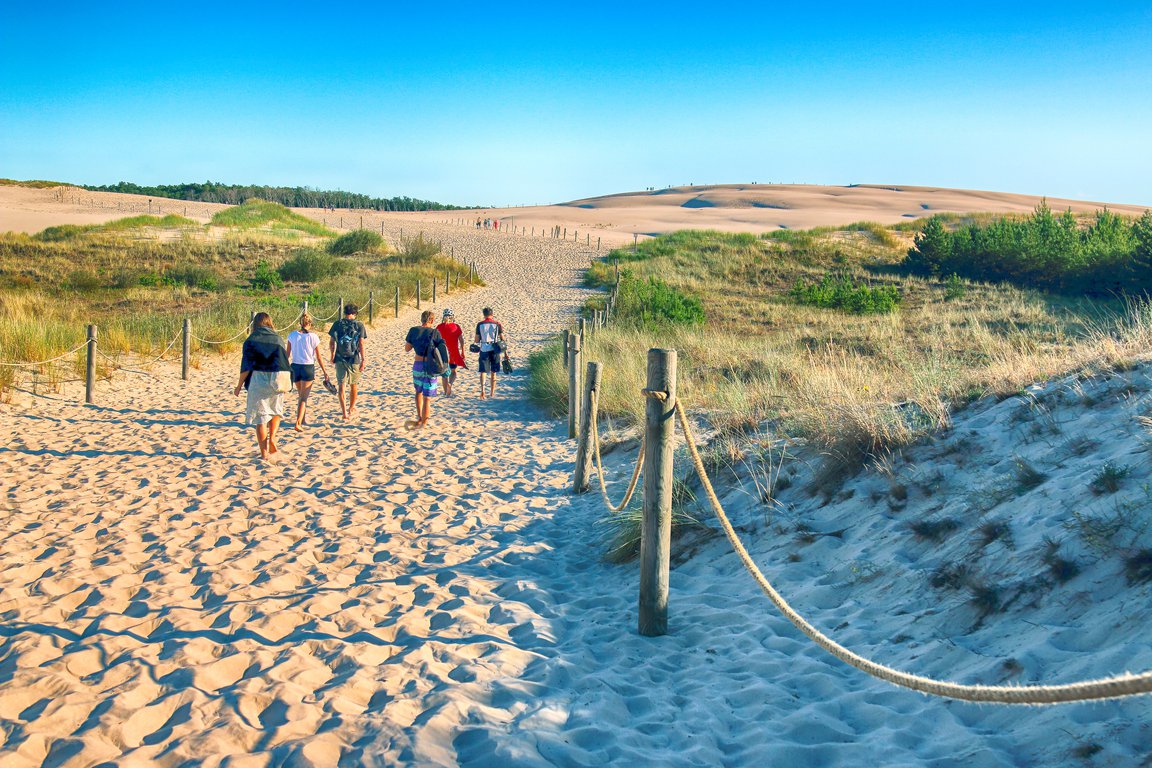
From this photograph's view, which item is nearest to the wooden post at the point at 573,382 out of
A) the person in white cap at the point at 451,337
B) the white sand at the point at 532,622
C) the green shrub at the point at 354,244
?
the white sand at the point at 532,622

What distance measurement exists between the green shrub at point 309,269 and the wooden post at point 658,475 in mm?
28767

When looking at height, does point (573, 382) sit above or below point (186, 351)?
above

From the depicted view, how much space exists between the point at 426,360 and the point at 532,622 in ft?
20.7

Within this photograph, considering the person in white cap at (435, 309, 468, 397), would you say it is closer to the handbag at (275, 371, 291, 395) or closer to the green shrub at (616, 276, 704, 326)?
the handbag at (275, 371, 291, 395)

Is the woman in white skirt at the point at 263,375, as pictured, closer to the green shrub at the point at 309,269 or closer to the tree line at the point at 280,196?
the green shrub at the point at 309,269

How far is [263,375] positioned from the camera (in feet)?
29.2

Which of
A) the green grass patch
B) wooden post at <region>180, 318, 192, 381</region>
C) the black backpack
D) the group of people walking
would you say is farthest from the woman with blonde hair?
the green grass patch

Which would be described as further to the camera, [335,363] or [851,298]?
[851,298]

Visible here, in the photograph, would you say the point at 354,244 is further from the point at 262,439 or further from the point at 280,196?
the point at 280,196

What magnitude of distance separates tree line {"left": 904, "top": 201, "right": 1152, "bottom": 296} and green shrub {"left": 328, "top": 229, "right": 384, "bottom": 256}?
24.7 metres

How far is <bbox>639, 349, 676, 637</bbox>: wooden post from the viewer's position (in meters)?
4.27

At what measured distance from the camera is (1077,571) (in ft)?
11.9

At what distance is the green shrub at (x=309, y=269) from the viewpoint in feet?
102

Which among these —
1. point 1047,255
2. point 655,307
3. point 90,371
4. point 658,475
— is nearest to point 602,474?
point 658,475
